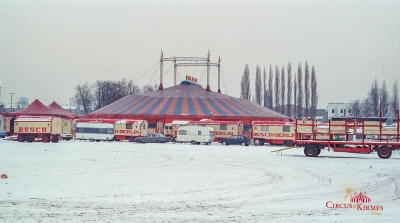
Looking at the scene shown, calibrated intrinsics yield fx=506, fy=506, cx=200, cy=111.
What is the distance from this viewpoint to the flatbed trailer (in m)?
22.8

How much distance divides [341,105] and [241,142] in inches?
1400

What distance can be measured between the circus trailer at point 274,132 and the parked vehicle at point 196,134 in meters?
3.26

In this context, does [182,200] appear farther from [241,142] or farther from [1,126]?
[1,126]

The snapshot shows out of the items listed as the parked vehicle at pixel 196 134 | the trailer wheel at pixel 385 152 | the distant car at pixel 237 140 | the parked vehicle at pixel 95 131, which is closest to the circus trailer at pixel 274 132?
the distant car at pixel 237 140

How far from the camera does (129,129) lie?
1558 inches

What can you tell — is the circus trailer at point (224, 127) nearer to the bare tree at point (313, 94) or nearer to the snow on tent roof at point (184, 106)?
the snow on tent roof at point (184, 106)

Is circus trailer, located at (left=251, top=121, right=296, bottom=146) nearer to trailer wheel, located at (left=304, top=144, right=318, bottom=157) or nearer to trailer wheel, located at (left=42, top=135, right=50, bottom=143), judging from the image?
trailer wheel, located at (left=304, top=144, right=318, bottom=157)

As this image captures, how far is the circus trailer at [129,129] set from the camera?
1550 inches

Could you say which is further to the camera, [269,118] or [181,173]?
[269,118]

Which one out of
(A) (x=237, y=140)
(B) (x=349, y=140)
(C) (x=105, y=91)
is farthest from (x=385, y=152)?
(C) (x=105, y=91)

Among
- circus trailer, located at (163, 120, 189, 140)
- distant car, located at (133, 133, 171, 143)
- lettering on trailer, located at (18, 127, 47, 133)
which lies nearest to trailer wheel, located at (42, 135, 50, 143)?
lettering on trailer, located at (18, 127, 47, 133)

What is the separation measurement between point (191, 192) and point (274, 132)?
26.2 meters

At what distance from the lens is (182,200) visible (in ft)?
33.9

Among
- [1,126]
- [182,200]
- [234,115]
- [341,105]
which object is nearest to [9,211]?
[182,200]
